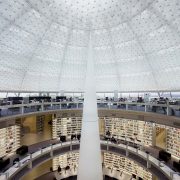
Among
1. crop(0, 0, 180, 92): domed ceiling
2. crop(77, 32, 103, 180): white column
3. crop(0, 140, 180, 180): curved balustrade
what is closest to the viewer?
crop(77, 32, 103, 180): white column

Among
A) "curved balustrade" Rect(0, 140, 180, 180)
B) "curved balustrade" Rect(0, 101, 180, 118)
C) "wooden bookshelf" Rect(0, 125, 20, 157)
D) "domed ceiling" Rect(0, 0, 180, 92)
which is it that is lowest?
"curved balustrade" Rect(0, 140, 180, 180)

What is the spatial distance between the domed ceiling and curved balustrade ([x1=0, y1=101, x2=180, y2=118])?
6657mm

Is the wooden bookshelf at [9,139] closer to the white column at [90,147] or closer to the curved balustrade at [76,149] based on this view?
the curved balustrade at [76,149]

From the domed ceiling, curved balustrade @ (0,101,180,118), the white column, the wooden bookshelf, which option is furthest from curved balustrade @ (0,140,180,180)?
the domed ceiling

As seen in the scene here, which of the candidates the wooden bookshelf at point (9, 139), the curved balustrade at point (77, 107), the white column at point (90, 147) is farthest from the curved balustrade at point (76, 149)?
the white column at point (90, 147)

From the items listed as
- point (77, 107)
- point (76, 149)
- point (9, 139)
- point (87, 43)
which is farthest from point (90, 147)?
point (87, 43)

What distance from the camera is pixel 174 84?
2459cm

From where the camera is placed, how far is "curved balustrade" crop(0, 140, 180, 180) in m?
15.1

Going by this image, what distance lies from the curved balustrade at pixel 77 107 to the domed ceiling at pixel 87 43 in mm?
6657

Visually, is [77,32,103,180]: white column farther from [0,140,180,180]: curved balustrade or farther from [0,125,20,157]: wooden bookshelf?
[0,125,20,157]: wooden bookshelf

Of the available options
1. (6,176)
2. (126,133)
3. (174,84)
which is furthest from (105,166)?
(6,176)

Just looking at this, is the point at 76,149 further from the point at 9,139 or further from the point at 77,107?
the point at 9,139

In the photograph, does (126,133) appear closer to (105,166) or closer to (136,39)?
(105,166)

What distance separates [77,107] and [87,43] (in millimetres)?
8652
